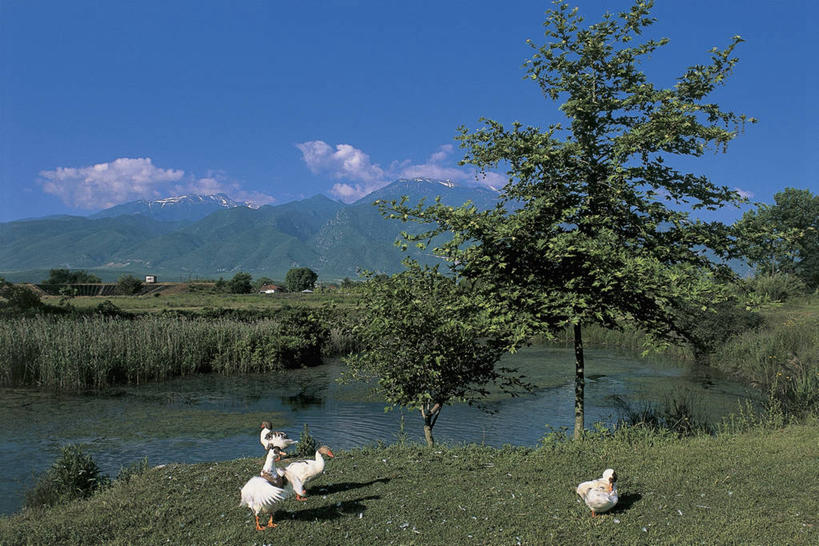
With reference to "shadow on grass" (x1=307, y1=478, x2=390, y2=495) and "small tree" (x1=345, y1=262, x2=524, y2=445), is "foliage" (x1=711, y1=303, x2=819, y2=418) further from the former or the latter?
"shadow on grass" (x1=307, y1=478, x2=390, y2=495)

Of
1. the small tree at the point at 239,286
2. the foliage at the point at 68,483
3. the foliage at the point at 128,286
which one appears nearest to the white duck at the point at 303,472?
the foliage at the point at 68,483

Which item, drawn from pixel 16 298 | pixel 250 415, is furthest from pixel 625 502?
pixel 16 298

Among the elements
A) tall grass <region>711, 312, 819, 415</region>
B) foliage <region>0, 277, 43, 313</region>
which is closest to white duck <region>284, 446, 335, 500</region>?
tall grass <region>711, 312, 819, 415</region>

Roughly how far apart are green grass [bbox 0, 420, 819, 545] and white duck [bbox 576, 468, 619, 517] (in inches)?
6.9

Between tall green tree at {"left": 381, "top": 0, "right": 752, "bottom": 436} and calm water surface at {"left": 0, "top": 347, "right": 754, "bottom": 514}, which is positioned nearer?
tall green tree at {"left": 381, "top": 0, "right": 752, "bottom": 436}

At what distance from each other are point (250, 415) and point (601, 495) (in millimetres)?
15853

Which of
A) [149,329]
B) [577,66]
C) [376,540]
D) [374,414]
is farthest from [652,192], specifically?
[149,329]

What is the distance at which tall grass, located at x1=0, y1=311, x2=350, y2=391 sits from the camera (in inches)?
948

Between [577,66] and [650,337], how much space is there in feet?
16.6

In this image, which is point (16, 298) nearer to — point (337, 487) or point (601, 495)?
point (337, 487)

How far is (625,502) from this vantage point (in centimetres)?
776

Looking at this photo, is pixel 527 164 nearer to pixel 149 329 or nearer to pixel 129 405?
pixel 129 405

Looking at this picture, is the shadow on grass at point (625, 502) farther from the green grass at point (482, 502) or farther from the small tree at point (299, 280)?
the small tree at point (299, 280)

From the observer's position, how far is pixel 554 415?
64.7ft
